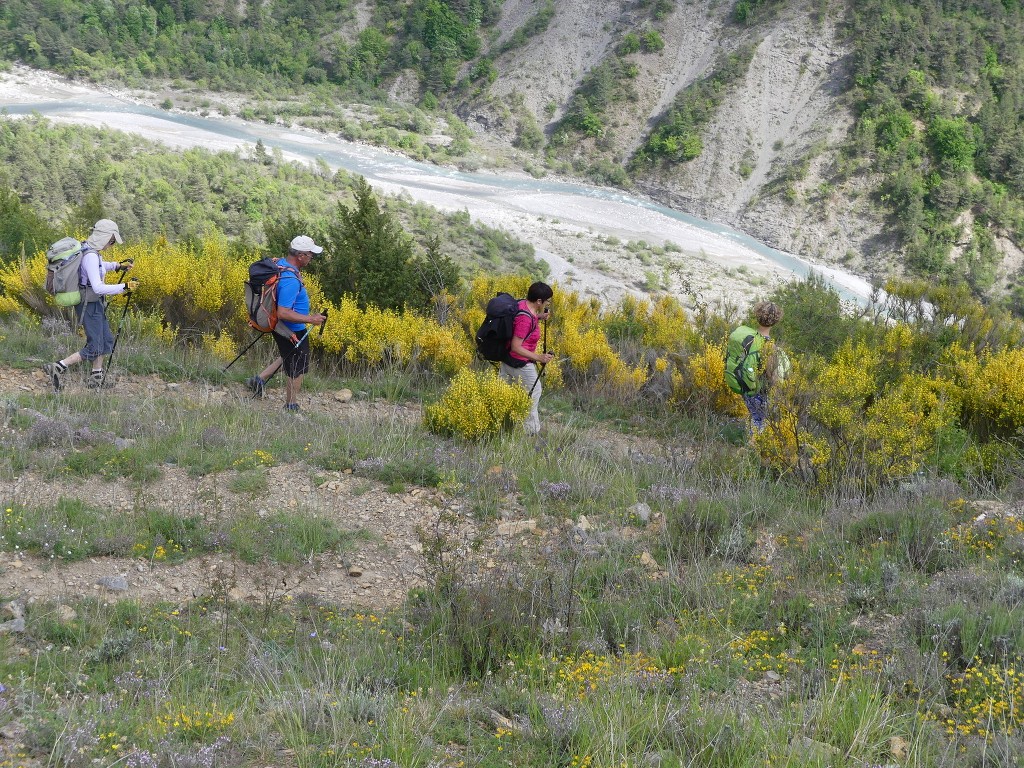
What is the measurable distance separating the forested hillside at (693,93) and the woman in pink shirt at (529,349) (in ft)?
103

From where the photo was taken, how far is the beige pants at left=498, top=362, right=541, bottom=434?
679 centimetres

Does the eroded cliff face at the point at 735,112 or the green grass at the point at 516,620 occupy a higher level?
the eroded cliff face at the point at 735,112

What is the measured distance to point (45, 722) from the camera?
2.68 m

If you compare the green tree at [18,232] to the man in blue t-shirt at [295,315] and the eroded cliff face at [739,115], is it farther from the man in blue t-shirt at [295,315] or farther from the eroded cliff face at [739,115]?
the eroded cliff face at [739,115]

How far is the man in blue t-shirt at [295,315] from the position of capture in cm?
669

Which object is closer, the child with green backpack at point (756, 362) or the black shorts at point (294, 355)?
the child with green backpack at point (756, 362)

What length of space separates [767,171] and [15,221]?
3733 cm

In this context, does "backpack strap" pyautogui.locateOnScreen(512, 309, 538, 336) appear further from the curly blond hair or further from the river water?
the river water

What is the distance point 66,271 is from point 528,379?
3.63 meters

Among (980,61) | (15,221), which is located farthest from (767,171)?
(15,221)

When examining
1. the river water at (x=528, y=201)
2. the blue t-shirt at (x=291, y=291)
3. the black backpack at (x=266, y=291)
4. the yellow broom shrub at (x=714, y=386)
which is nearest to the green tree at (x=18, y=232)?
the black backpack at (x=266, y=291)

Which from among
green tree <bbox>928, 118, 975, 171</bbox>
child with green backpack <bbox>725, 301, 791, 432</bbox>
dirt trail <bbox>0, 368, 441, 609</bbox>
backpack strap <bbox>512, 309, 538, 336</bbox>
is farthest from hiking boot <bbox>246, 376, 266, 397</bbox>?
green tree <bbox>928, 118, 975, 171</bbox>

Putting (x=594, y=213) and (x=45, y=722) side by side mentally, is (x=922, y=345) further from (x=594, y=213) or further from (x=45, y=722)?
(x=594, y=213)

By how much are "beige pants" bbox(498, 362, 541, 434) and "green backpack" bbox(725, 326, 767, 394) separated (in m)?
1.52
